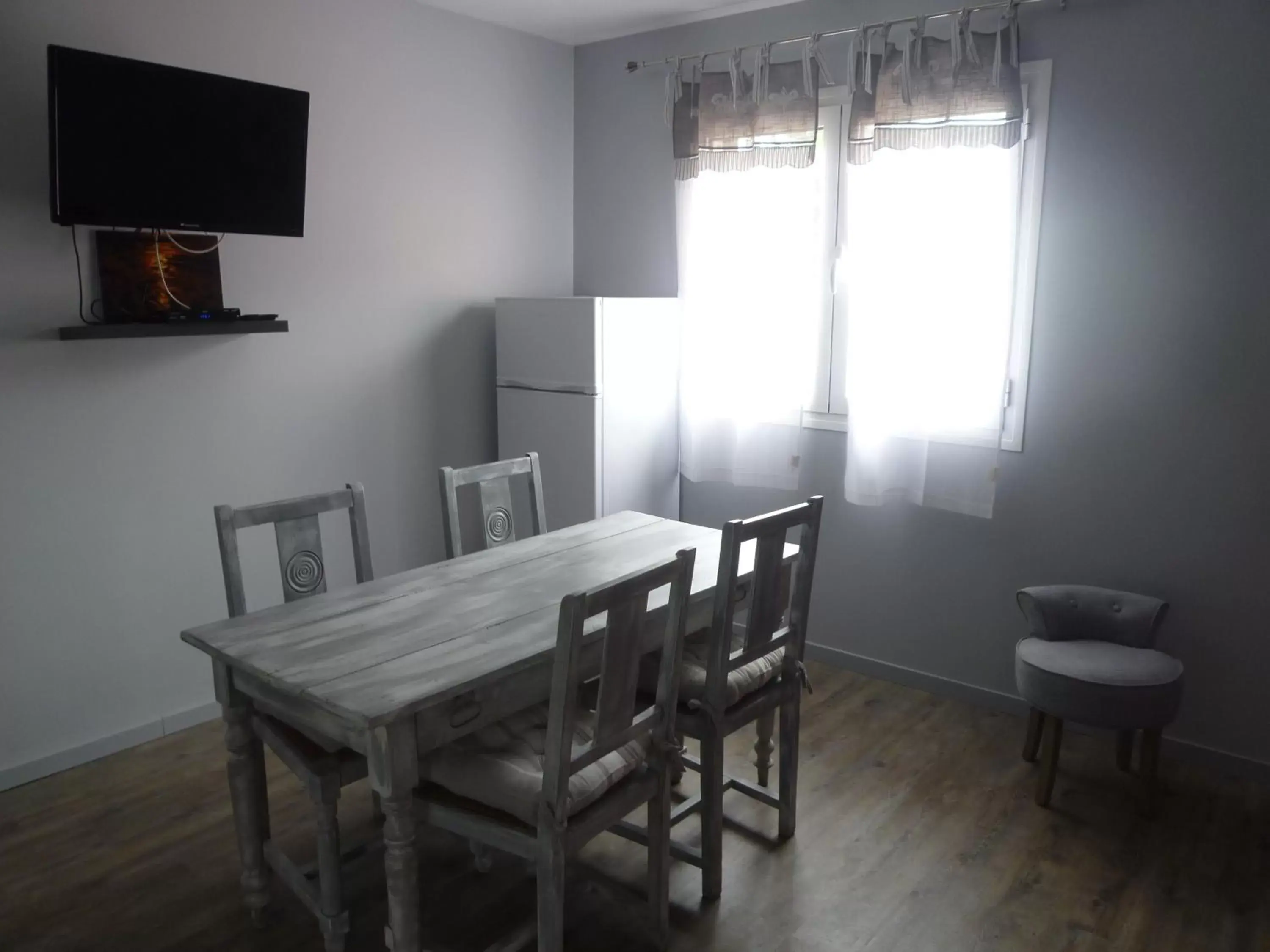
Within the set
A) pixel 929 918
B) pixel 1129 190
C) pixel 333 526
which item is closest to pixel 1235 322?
pixel 1129 190

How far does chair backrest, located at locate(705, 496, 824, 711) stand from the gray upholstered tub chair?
0.87m

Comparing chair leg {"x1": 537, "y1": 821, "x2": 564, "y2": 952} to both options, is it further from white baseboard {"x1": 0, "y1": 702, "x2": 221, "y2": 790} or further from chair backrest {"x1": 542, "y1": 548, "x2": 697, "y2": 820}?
→ white baseboard {"x1": 0, "y1": 702, "x2": 221, "y2": 790}

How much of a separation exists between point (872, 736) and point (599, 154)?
2.86m

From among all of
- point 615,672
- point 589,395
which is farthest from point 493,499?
point 615,672

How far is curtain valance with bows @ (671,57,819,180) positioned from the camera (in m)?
3.64

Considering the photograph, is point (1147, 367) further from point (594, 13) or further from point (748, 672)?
point (594, 13)

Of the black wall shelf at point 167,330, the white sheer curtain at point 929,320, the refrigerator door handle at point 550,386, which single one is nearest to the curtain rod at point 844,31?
the white sheer curtain at point 929,320

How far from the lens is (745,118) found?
12.4 feet

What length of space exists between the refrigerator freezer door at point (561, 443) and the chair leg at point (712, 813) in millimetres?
1630

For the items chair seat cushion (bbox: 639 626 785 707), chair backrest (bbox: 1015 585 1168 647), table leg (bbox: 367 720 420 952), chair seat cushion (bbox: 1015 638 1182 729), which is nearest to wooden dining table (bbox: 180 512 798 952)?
table leg (bbox: 367 720 420 952)

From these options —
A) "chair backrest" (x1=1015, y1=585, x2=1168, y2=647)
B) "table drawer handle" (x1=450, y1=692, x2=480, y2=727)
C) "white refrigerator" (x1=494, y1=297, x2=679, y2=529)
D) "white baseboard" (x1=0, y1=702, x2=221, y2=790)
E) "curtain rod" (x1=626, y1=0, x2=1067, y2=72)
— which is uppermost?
"curtain rod" (x1=626, y1=0, x2=1067, y2=72)

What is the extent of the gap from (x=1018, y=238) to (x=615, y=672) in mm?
2255

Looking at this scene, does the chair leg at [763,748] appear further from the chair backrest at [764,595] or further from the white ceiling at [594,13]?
the white ceiling at [594,13]

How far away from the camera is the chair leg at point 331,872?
2131mm
